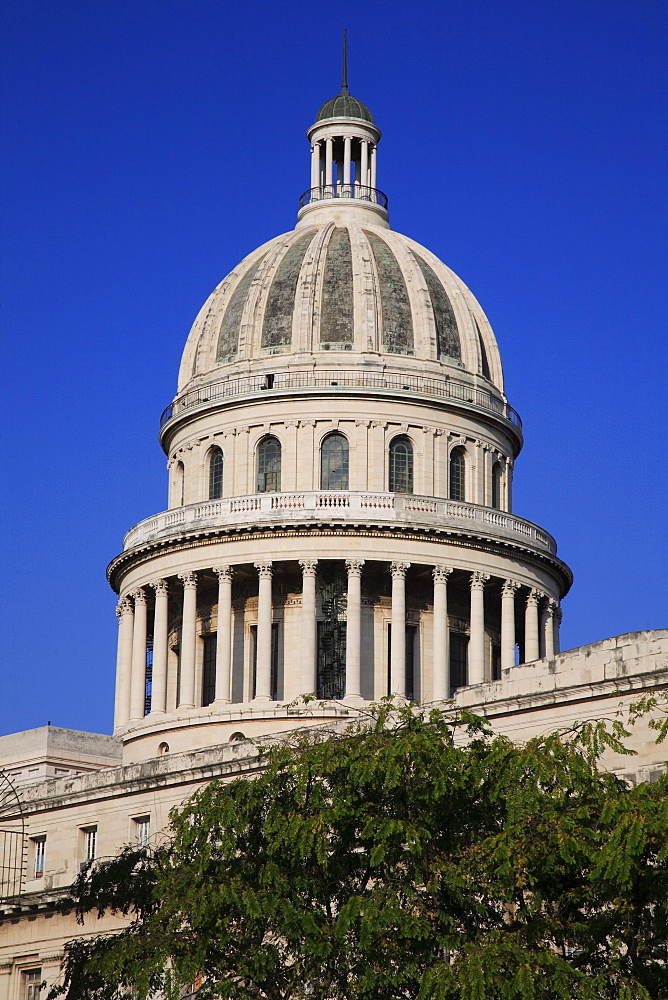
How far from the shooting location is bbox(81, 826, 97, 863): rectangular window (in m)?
64.1

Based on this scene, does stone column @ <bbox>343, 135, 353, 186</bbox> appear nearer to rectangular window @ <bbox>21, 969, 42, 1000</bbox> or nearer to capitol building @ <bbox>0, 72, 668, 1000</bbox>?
capitol building @ <bbox>0, 72, 668, 1000</bbox>

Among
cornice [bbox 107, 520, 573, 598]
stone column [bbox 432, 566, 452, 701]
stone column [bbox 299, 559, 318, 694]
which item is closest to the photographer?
stone column [bbox 299, 559, 318, 694]

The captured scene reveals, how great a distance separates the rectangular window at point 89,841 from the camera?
64125mm

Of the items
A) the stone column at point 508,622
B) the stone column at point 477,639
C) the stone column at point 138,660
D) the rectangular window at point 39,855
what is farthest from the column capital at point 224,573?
the rectangular window at point 39,855

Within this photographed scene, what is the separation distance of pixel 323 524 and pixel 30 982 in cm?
2575

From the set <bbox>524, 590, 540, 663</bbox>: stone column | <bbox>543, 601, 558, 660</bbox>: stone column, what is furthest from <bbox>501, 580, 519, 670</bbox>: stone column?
<bbox>543, 601, 558, 660</bbox>: stone column

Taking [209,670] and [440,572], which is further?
[209,670]

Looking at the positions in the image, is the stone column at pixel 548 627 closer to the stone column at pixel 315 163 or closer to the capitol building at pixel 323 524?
the capitol building at pixel 323 524

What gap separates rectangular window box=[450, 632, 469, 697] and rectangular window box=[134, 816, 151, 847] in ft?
76.8

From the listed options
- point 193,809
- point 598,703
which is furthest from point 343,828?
point 598,703

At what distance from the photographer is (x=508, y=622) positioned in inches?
3282

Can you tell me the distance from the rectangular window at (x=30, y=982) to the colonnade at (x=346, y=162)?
152 feet

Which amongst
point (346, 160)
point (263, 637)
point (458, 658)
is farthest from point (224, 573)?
point (346, 160)

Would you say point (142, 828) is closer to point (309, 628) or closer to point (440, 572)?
point (309, 628)
